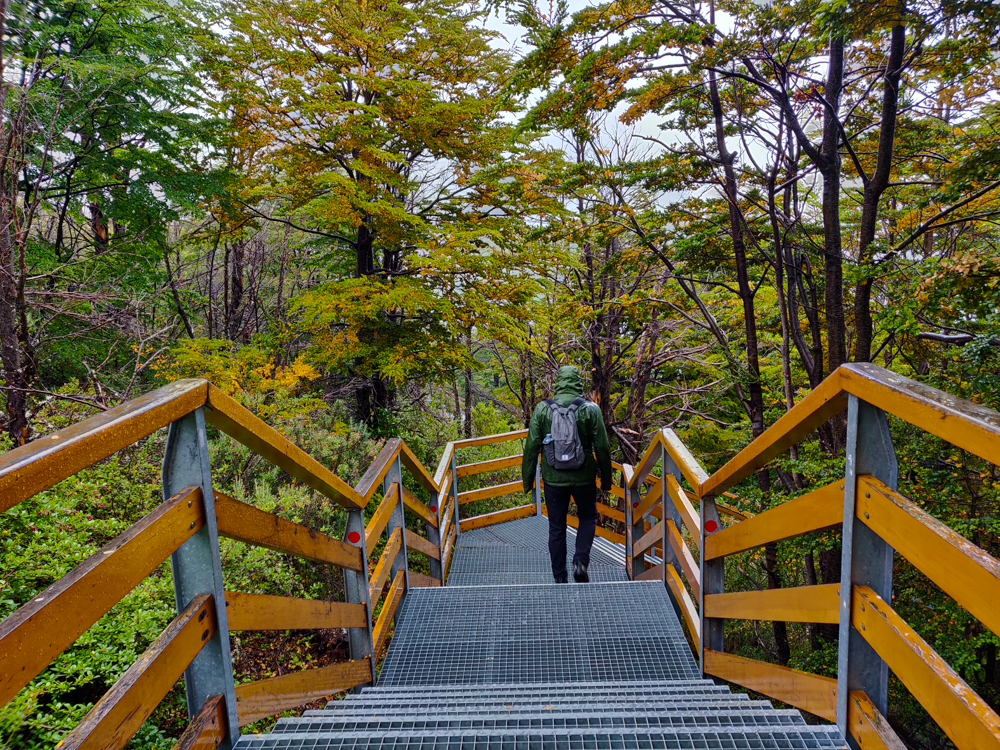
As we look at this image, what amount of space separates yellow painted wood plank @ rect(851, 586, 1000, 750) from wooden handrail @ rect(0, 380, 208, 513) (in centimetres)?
165

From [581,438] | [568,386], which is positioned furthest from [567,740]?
[568,386]

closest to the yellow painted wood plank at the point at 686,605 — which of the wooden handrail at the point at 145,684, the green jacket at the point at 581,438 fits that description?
the green jacket at the point at 581,438

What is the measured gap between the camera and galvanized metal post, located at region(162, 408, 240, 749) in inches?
53.0

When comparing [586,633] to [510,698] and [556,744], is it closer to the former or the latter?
[510,698]

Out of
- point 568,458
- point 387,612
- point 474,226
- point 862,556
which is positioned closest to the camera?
point 862,556

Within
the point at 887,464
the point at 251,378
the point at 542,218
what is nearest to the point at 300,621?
the point at 887,464

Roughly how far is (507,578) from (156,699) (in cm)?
474

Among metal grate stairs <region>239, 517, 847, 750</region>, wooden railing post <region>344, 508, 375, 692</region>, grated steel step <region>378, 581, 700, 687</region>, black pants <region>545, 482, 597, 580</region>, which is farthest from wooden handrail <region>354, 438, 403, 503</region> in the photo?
black pants <region>545, 482, 597, 580</region>

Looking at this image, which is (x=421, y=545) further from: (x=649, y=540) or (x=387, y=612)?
(x=649, y=540)

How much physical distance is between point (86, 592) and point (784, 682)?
2.12 metres

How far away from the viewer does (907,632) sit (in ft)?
4.17

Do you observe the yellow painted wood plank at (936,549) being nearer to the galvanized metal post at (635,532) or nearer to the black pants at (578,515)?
the black pants at (578,515)

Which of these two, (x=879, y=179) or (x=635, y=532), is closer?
(x=879, y=179)

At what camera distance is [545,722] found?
1.86m
